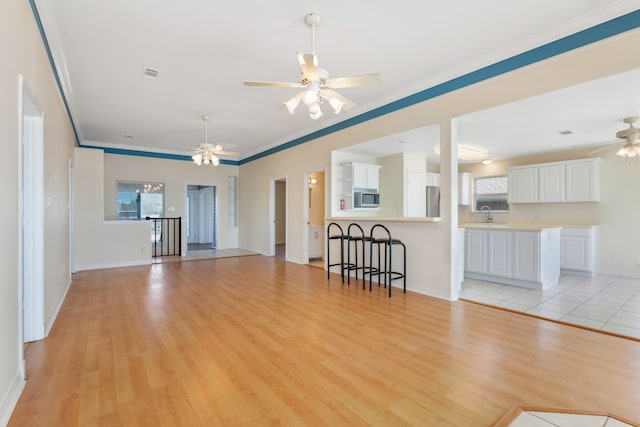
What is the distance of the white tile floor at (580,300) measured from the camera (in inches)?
127

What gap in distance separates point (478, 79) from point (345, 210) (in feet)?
10.9

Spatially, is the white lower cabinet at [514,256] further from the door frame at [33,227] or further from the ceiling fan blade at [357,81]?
the door frame at [33,227]

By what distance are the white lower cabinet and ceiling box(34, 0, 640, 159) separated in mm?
1661

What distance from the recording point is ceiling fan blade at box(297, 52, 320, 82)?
2.51m

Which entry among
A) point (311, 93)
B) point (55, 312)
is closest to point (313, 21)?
point (311, 93)

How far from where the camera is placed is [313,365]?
2.32 meters

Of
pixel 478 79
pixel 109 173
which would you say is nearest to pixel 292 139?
pixel 478 79

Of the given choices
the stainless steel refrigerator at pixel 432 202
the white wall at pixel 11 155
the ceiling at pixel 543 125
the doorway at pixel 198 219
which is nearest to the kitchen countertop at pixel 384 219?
→ the ceiling at pixel 543 125

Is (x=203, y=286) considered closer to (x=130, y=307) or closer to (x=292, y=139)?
(x=130, y=307)

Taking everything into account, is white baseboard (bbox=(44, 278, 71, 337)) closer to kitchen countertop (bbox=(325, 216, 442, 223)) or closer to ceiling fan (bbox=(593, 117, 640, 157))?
kitchen countertop (bbox=(325, 216, 442, 223))


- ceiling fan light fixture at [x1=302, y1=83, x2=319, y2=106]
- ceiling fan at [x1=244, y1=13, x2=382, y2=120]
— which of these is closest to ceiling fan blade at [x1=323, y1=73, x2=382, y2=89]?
ceiling fan at [x1=244, y1=13, x2=382, y2=120]

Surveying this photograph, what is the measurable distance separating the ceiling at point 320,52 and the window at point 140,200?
11.4ft

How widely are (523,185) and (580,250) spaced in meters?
1.65

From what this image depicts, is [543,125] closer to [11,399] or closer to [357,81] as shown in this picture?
[357,81]
